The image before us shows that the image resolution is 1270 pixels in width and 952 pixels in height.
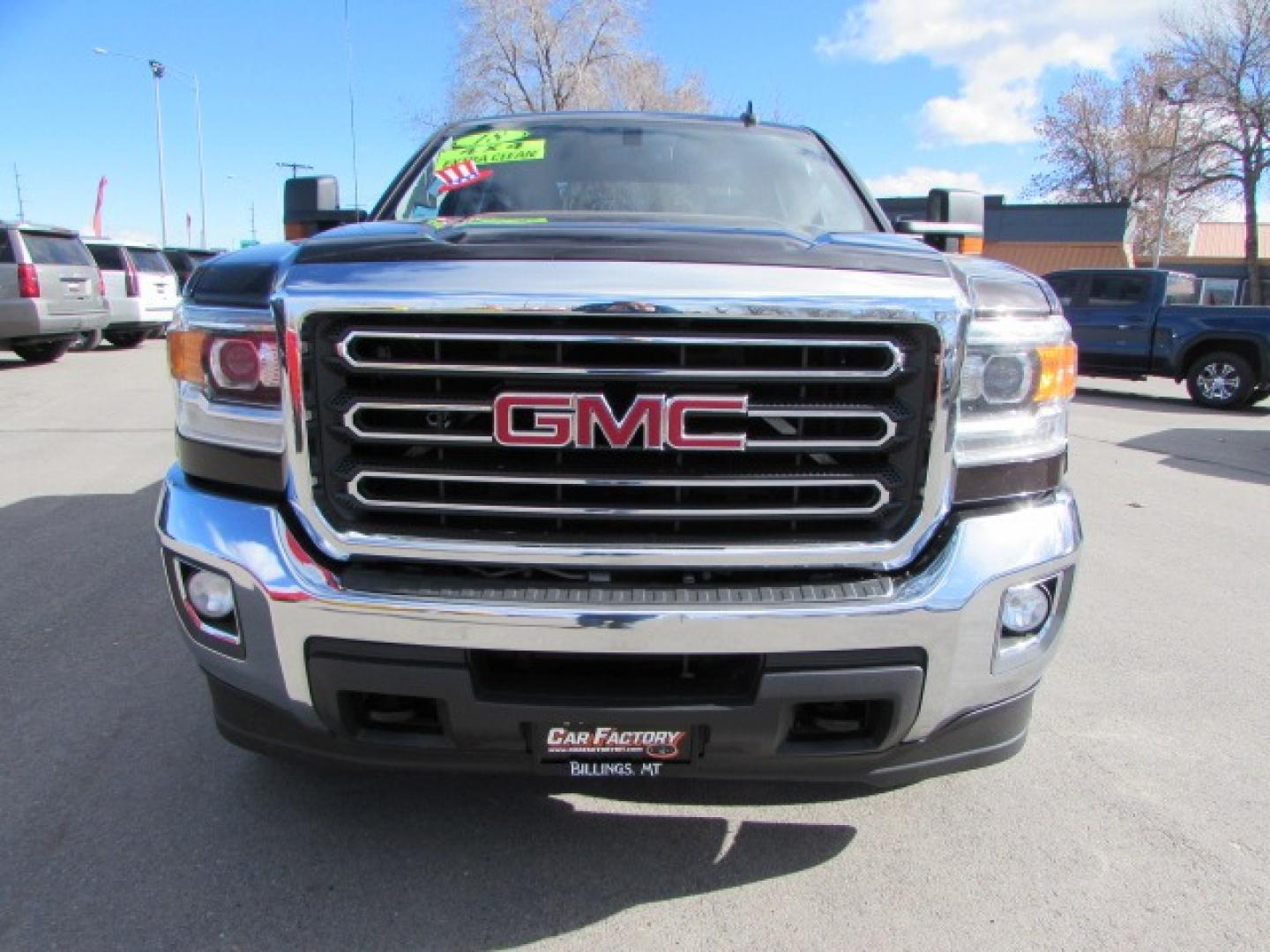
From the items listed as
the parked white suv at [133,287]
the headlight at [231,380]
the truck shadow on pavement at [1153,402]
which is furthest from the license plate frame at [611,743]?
the parked white suv at [133,287]

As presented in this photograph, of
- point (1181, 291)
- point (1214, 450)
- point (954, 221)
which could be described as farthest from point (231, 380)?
point (1181, 291)

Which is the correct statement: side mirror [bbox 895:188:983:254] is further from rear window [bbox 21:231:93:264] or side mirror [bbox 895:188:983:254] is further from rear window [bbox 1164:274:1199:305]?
rear window [bbox 21:231:93:264]

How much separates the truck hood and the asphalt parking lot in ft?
4.16

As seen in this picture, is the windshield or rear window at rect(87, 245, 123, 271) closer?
the windshield

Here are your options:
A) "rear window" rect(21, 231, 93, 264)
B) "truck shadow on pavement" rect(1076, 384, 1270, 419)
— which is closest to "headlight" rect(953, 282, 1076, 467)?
"truck shadow on pavement" rect(1076, 384, 1270, 419)

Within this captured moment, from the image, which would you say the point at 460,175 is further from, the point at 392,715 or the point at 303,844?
the point at 303,844

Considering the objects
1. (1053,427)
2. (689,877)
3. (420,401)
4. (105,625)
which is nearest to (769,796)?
(689,877)

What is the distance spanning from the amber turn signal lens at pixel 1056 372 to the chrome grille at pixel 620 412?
13.6 inches

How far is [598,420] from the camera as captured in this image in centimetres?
188

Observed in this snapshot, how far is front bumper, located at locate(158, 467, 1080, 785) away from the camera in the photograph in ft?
6.02

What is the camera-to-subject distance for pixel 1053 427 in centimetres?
215

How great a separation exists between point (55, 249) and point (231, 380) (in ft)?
45.7

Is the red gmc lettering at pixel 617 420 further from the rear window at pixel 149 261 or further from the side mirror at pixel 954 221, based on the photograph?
the rear window at pixel 149 261

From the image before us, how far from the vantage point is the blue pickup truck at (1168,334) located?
480 inches
